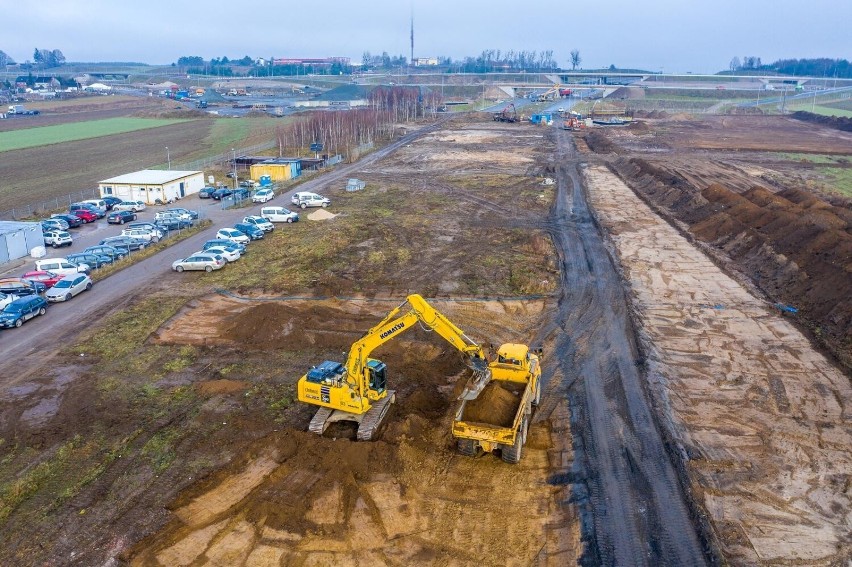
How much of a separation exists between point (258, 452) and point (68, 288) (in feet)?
62.9

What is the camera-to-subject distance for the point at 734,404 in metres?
21.5

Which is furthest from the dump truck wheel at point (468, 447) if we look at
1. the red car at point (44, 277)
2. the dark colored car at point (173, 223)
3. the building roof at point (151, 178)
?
the building roof at point (151, 178)

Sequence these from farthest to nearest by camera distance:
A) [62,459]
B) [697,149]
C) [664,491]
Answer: [697,149]
[62,459]
[664,491]

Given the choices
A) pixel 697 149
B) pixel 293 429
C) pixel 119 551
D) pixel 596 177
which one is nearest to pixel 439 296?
pixel 293 429

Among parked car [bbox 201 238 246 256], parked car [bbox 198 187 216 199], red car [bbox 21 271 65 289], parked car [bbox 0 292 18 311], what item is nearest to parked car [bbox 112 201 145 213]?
parked car [bbox 198 187 216 199]

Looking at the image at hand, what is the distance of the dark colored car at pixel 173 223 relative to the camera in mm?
45438

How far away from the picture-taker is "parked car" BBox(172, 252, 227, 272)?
35.8m

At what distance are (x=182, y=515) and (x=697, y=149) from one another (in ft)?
280

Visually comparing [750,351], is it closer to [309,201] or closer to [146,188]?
[309,201]

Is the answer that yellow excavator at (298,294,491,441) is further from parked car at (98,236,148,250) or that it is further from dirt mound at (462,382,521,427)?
parked car at (98,236,148,250)

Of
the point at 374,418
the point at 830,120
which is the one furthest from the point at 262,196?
the point at 830,120

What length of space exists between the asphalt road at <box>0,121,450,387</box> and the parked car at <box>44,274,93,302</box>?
0.35m

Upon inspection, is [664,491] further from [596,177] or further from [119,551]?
[596,177]

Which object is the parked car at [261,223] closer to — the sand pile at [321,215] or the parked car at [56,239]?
the sand pile at [321,215]
